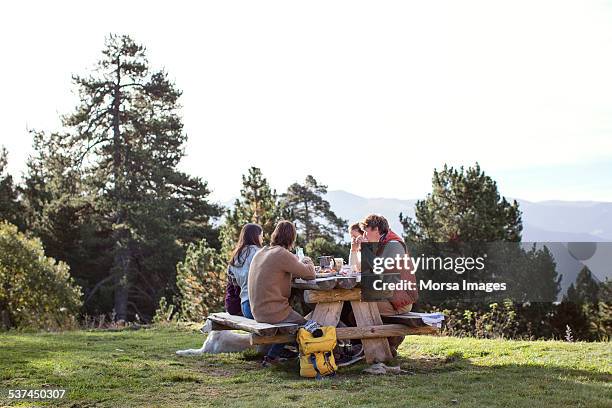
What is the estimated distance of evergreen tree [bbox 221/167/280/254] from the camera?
15175mm

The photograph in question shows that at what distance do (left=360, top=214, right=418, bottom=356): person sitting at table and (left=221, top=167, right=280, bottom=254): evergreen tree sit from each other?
7.58 m

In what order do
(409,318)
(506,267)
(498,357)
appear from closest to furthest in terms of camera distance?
(409,318), (498,357), (506,267)

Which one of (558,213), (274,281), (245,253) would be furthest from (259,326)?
(558,213)

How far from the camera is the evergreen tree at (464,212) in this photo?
2211 centimetres

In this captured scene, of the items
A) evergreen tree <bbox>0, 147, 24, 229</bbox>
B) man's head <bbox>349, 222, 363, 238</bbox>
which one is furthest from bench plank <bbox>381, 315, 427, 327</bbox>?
evergreen tree <bbox>0, 147, 24, 229</bbox>

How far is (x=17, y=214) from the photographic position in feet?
105

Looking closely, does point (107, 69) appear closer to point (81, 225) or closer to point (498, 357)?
point (81, 225)

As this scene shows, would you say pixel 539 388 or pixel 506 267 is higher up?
pixel 506 267

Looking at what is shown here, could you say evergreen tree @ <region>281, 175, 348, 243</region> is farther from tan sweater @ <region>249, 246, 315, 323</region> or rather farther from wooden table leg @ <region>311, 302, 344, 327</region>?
tan sweater @ <region>249, 246, 315, 323</region>

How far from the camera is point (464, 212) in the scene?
2297 cm

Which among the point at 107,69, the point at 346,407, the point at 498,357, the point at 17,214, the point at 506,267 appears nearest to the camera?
the point at 346,407

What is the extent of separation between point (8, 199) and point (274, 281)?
28.5 m

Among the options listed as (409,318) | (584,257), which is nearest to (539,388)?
(409,318)

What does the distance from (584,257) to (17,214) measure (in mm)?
24760
